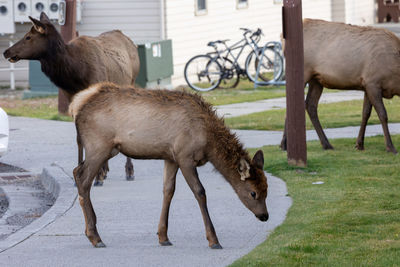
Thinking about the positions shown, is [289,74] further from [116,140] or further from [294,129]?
[116,140]

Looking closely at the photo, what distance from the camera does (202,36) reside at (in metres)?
24.7

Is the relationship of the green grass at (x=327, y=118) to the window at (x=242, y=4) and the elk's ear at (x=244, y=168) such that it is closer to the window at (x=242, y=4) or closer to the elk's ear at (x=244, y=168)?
the elk's ear at (x=244, y=168)

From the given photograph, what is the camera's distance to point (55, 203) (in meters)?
9.42

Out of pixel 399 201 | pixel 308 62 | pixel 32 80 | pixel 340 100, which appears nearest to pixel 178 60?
pixel 32 80

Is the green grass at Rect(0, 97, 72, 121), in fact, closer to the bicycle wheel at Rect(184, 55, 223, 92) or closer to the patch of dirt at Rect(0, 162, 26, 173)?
the bicycle wheel at Rect(184, 55, 223, 92)

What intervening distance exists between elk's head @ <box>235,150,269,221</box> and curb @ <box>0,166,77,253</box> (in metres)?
2.06

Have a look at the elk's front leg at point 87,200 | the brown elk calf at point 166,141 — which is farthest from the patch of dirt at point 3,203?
the brown elk calf at point 166,141

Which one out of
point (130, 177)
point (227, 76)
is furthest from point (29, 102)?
point (130, 177)

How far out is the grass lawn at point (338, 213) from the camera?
22.2 ft

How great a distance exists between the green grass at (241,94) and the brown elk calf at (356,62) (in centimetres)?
673

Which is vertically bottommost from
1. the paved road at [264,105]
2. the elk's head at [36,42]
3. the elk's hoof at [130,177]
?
the elk's hoof at [130,177]

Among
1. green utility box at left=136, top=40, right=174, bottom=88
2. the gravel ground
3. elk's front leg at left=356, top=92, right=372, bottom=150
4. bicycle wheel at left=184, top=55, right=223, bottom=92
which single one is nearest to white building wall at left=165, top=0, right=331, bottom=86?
bicycle wheel at left=184, top=55, right=223, bottom=92

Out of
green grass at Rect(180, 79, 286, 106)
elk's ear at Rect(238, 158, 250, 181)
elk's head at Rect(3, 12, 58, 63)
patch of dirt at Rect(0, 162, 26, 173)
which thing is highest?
elk's head at Rect(3, 12, 58, 63)

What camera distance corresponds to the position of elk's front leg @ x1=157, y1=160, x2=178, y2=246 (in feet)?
24.5
